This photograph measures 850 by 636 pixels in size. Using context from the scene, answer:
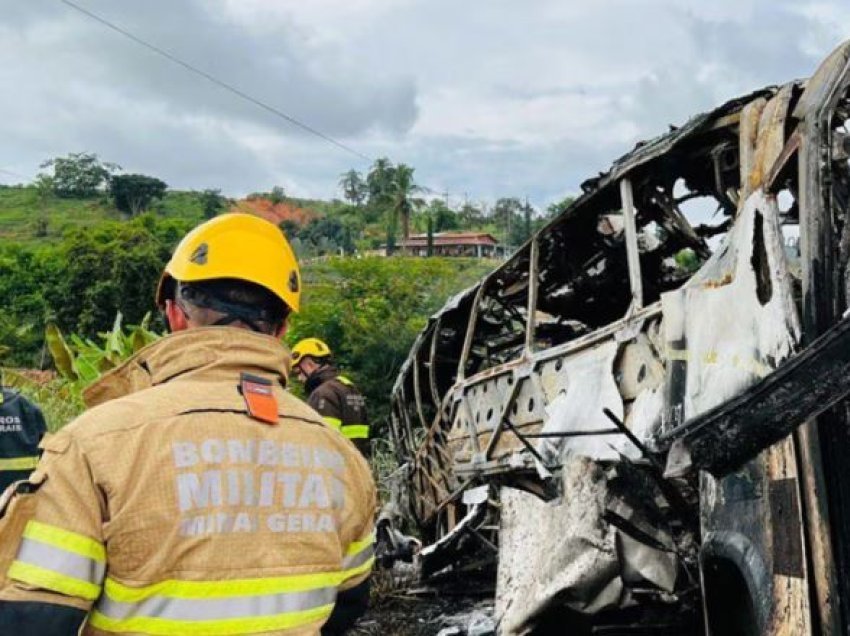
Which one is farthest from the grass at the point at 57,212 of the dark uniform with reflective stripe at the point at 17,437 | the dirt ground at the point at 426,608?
the dark uniform with reflective stripe at the point at 17,437

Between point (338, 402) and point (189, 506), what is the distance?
5066mm

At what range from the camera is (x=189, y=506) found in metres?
1.37

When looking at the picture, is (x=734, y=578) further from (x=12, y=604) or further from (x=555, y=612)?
(x=12, y=604)

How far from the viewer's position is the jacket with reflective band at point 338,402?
6355 millimetres

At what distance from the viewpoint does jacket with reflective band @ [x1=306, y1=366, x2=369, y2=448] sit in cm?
636

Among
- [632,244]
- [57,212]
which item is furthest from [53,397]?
[57,212]

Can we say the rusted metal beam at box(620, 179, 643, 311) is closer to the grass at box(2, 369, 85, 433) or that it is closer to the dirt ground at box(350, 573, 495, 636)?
the dirt ground at box(350, 573, 495, 636)

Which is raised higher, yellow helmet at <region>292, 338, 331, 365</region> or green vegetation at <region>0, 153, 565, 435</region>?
green vegetation at <region>0, 153, 565, 435</region>

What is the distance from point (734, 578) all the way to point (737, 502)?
0.25m

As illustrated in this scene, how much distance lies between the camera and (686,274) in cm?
560

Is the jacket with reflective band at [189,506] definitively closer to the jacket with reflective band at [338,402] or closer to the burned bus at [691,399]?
the burned bus at [691,399]

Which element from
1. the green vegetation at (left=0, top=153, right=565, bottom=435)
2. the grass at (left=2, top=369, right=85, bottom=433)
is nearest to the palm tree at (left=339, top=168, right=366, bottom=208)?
the green vegetation at (left=0, top=153, right=565, bottom=435)

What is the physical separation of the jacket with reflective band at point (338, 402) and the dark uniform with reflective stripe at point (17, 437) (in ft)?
8.94

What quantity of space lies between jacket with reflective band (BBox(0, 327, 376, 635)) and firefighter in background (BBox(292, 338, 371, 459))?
15.0ft
